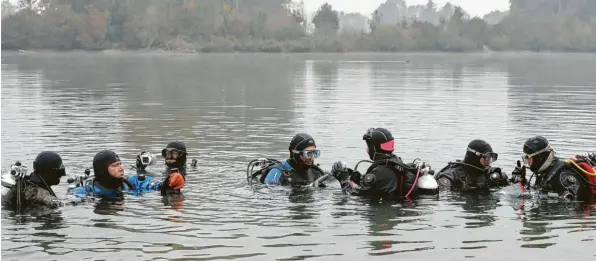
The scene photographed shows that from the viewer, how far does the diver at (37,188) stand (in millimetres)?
9891

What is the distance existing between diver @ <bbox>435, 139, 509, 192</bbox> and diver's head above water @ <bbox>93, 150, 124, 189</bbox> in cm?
433

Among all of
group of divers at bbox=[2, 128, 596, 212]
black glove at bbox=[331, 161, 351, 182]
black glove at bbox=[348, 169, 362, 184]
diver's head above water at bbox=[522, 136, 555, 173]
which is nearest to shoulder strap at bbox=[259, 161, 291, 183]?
group of divers at bbox=[2, 128, 596, 212]

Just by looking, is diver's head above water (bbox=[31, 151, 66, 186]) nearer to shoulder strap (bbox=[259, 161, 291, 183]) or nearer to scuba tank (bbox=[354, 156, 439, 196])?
shoulder strap (bbox=[259, 161, 291, 183])

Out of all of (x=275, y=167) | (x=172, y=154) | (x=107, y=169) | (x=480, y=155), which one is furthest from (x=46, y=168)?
(x=480, y=155)

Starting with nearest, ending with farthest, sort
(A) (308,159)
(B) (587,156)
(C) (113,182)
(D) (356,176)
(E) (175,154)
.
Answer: (B) (587,156), (C) (113,182), (D) (356,176), (A) (308,159), (E) (175,154)

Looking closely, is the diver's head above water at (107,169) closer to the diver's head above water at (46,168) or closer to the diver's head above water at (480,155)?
the diver's head above water at (46,168)

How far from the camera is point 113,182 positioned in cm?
1077

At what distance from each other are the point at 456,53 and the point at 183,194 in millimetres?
120821

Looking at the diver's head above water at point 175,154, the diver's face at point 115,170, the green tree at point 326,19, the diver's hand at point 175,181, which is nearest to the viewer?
the diver's face at point 115,170

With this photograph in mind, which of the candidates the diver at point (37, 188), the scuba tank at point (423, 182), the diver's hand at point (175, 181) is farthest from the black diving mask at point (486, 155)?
the diver at point (37, 188)

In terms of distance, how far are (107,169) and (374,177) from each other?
3.32 metres

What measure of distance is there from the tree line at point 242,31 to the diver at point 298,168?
357ft

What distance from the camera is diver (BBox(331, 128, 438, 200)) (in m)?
10.5

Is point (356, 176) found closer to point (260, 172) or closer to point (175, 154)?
point (260, 172)
